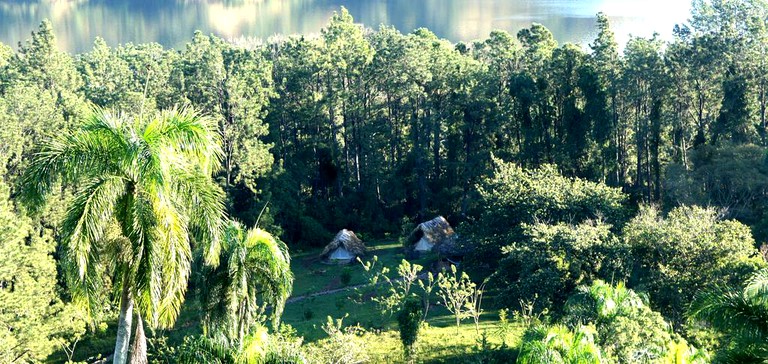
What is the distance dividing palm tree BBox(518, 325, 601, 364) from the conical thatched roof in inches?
745

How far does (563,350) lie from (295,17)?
82697 millimetres

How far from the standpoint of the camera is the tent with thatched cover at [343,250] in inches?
1199

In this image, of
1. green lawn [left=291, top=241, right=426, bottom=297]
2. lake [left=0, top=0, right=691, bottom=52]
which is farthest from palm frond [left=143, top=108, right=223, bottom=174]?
lake [left=0, top=0, right=691, bottom=52]

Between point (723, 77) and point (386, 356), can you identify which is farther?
point (723, 77)

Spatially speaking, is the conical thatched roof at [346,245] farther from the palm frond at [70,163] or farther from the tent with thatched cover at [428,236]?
the palm frond at [70,163]

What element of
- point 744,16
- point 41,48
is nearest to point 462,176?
point 744,16

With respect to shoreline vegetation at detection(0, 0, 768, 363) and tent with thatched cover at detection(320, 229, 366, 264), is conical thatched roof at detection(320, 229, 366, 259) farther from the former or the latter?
shoreline vegetation at detection(0, 0, 768, 363)

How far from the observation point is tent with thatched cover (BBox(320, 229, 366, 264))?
99.9 ft

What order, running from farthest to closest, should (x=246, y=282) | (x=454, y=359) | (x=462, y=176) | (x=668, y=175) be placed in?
(x=462, y=176) < (x=668, y=175) < (x=454, y=359) < (x=246, y=282)

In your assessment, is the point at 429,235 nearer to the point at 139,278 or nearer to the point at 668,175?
the point at 668,175

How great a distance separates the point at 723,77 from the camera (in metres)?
30.7

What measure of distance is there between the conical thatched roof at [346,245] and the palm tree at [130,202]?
72.4 feet

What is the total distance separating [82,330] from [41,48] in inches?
868

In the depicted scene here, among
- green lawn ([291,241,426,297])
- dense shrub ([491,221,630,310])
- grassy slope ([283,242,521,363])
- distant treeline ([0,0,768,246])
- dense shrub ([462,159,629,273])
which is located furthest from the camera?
distant treeline ([0,0,768,246])
